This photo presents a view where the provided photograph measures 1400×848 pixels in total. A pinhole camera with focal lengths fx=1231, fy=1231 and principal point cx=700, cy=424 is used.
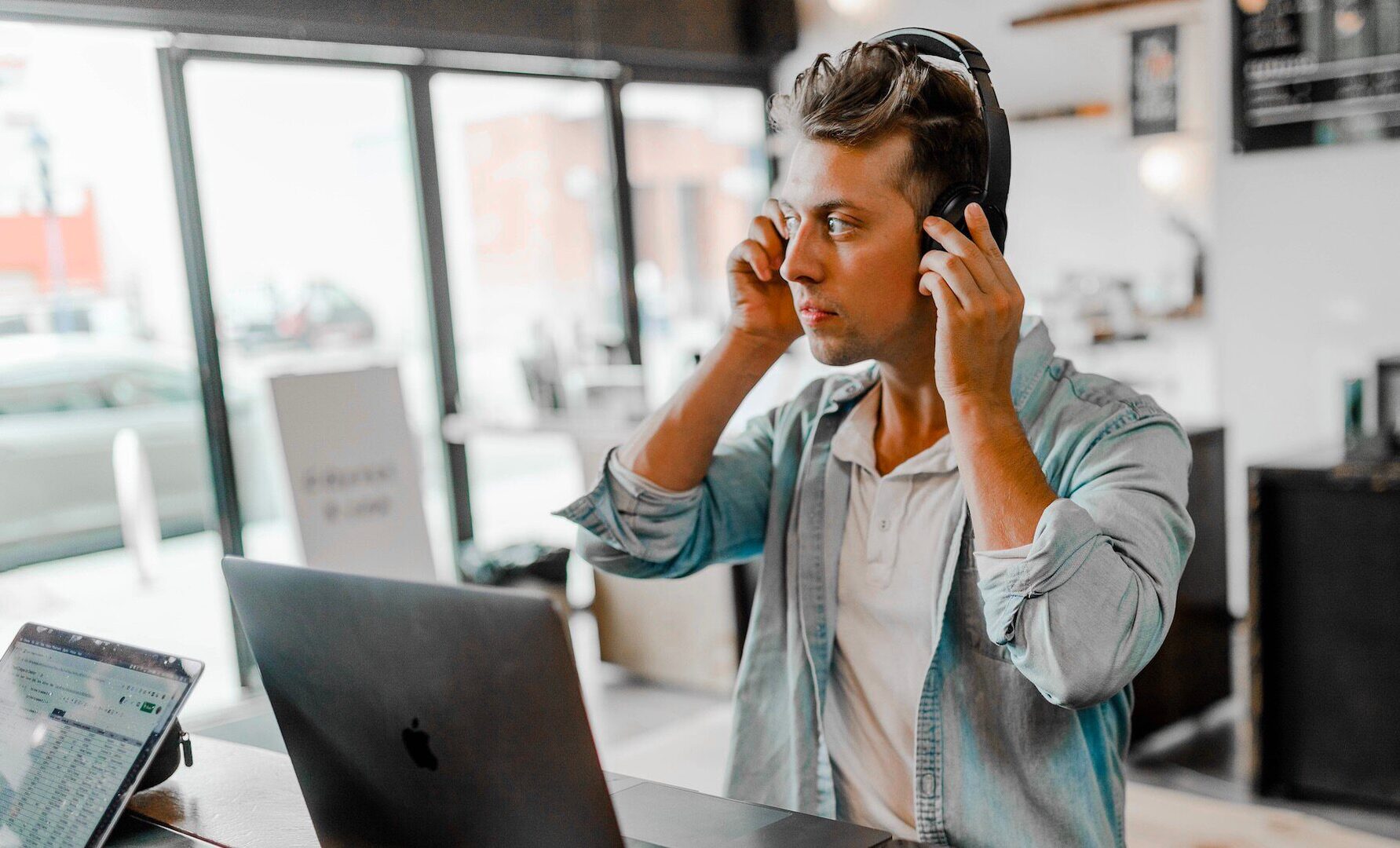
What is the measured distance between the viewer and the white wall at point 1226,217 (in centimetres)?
400

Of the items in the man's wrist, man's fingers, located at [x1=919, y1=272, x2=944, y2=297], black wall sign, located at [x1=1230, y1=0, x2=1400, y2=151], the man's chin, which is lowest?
the man's wrist

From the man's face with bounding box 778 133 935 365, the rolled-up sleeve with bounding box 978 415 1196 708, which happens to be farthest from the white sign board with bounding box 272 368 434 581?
the rolled-up sleeve with bounding box 978 415 1196 708

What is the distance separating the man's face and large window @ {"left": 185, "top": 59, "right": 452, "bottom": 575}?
2.86 meters

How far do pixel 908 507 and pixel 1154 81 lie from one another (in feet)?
12.9

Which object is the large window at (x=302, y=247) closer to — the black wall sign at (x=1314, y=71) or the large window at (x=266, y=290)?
the large window at (x=266, y=290)

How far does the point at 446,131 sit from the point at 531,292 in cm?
76

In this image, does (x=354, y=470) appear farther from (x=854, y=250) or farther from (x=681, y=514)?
(x=854, y=250)

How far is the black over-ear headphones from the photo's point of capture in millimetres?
1160

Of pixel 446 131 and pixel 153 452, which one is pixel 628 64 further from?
pixel 153 452

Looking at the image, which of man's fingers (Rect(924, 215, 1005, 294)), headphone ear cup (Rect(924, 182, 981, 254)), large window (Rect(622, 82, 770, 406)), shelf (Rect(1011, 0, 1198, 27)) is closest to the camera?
man's fingers (Rect(924, 215, 1005, 294))

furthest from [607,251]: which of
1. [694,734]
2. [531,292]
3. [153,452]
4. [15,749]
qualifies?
[15,749]

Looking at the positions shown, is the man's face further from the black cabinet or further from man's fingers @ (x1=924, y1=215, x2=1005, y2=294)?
the black cabinet

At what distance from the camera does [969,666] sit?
3.90 ft

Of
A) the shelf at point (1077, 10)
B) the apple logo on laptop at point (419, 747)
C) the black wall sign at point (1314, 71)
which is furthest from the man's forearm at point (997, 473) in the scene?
the shelf at point (1077, 10)
